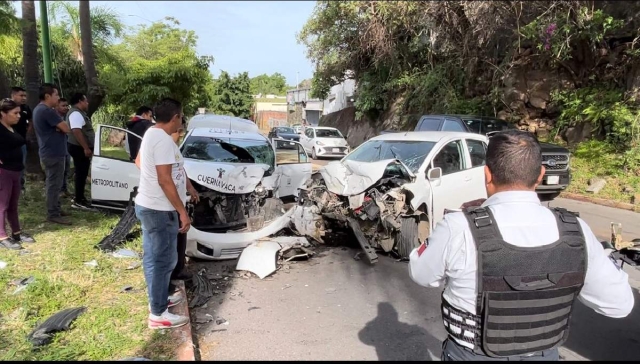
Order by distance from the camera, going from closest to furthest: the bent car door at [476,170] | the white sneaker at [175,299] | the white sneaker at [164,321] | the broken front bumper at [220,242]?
1. the white sneaker at [164,321]
2. the white sneaker at [175,299]
3. the broken front bumper at [220,242]
4. the bent car door at [476,170]

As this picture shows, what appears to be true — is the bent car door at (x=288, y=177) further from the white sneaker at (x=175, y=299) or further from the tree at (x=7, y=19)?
the tree at (x=7, y=19)

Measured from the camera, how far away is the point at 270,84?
9300 centimetres

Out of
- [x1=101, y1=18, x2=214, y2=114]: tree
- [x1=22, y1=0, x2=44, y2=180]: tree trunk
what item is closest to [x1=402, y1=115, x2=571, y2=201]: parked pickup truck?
[x1=22, y1=0, x2=44, y2=180]: tree trunk

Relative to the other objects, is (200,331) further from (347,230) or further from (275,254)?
(347,230)

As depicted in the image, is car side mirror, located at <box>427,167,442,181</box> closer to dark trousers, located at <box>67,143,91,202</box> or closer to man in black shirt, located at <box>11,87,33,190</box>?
dark trousers, located at <box>67,143,91,202</box>

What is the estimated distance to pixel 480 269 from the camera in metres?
1.55

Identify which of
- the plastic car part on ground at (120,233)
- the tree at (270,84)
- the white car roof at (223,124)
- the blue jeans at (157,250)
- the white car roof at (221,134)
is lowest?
the plastic car part on ground at (120,233)

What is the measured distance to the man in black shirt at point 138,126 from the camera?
22.0 feet

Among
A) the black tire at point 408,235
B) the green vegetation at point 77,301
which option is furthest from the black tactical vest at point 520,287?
the black tire at point 408,235

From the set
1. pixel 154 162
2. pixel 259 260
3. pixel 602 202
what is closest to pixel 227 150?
pixel 259 260

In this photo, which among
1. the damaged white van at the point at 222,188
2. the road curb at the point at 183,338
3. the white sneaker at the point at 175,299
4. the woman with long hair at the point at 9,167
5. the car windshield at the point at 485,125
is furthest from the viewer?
the car windshield at the point at 485,125

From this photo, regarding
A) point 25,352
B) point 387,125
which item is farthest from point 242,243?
point 387,125

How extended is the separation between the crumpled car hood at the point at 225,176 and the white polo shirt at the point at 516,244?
4.17m

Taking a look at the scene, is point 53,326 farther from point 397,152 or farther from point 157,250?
point 397,152
